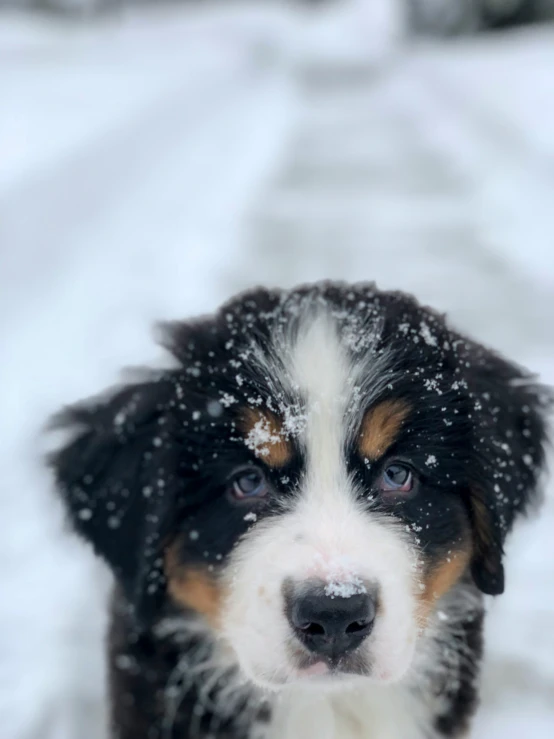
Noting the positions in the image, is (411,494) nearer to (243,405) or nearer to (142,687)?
(243,405)

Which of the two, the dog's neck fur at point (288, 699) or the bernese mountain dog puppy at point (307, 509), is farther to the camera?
the dog's neck fur at point (288, 699)

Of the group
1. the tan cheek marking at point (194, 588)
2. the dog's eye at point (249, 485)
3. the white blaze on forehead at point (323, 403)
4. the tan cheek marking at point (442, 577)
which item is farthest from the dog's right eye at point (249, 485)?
the tan cheek marking at point (442, 577)

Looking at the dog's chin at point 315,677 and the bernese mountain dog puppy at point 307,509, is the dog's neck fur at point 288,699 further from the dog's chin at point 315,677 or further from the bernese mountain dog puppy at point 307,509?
the dog's chin at point 315,677

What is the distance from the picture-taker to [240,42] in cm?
Answer: 3067

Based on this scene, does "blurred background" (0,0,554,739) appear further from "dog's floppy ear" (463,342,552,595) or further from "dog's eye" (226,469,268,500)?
"dog's eye" (226,469,268,500)

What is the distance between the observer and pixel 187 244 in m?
5.38

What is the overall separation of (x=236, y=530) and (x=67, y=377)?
1808 mm

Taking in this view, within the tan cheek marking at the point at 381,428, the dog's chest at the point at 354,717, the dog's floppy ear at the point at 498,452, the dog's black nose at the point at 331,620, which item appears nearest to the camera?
the dog's black nose at the point at 331,620

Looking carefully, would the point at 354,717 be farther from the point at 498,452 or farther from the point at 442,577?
the point at 498,452

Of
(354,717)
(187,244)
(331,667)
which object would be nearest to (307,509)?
(331,667)

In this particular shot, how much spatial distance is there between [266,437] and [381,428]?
0.86 ft

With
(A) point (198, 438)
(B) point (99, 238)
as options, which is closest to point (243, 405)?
(A) point (198, 438)

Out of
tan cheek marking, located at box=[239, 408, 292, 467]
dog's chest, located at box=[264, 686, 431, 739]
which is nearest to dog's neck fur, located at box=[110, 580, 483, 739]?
dog's chest, located at box=[264, 686, 431, 739]

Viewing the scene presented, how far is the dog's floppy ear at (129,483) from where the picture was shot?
6.84ft
